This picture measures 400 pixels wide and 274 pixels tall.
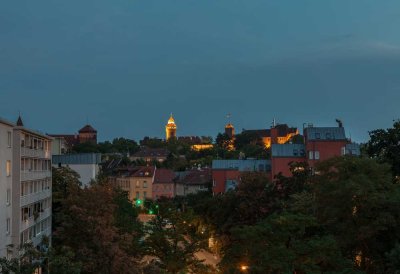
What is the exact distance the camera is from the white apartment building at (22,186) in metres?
43.7

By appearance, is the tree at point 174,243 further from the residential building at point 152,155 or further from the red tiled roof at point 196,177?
the residential building at point 152,155

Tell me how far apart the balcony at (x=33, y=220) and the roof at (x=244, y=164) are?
3127 cm

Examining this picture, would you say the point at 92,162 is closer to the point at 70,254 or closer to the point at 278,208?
the point at 278,208

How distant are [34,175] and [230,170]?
120 ft

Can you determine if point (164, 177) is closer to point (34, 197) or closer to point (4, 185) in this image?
point (34, 197)

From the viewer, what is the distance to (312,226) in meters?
40.4

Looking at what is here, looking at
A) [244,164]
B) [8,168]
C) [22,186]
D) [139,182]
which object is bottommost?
[139,182]

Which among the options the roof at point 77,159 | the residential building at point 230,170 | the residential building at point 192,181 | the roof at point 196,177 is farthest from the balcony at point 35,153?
the roof at point 196,177

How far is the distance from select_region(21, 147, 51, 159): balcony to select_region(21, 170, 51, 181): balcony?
50.0 inches

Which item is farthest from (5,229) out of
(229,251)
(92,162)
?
(92,162)

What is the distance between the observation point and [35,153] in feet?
174

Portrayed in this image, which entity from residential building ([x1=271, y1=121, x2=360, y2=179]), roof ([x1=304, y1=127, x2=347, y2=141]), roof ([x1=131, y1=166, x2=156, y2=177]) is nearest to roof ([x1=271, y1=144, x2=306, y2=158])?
residential building ([x1=271, y1=121, x2=360, y2=179])

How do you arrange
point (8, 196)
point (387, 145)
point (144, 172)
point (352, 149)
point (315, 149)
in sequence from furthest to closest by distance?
point (144, 172) < point (352, 149) < point (315, 149) < point (387, 145) < point (8, 196)

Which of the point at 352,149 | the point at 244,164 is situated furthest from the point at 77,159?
the point at 352,149
